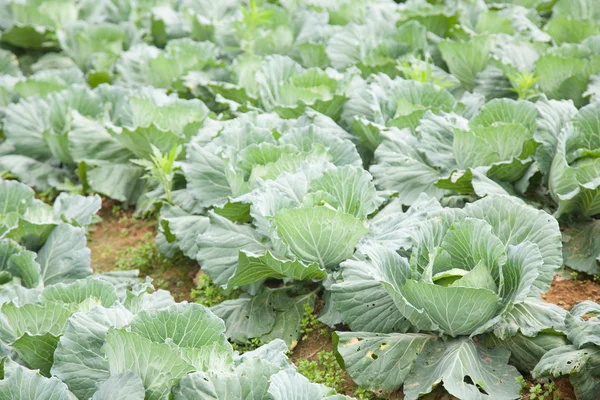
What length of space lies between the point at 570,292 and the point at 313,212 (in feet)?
5.45

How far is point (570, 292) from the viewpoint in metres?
4.21

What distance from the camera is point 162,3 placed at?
26.8ft

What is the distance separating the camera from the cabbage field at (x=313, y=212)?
330cm

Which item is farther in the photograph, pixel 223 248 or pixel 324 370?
pixel 223 248

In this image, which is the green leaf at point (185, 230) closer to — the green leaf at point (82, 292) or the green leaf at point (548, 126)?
the green leaf at point (82, 292)

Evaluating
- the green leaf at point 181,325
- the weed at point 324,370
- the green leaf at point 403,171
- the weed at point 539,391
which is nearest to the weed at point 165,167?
the green leaf at point 403,171

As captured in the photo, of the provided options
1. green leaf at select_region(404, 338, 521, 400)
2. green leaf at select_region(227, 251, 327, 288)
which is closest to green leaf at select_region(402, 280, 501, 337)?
green leaf at select_region(404, 338, 521, 400)

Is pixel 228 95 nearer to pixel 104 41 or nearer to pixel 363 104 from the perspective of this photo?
pixel 363 104

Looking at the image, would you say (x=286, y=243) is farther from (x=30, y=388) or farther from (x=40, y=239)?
(x=40, y=239)

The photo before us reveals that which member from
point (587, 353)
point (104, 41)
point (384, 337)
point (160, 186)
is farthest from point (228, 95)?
point (587, 353)

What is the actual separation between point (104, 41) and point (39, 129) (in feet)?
5.84

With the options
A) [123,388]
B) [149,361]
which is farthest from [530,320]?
[123,388]

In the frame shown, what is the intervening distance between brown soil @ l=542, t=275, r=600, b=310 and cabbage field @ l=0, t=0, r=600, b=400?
0.02 m

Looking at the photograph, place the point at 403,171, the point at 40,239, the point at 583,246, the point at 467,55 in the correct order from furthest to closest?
the point at 467,55, the point at 403,171, the point at 40,239, the point at 583,246
